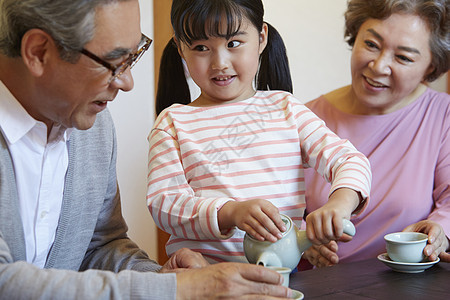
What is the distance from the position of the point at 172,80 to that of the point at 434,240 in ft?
2.82

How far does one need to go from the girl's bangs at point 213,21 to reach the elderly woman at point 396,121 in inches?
25.6

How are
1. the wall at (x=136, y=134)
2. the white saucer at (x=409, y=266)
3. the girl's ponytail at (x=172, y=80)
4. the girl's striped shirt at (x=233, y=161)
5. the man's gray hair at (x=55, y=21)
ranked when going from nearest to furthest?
the man's gray hair at (x=55, y=21), the white saucer at (x=409, y=266), the girl's striped shirt at (x=233, y=161), the girl's ponytail at (x=172, y=80), the wall at (x=136, y=134)

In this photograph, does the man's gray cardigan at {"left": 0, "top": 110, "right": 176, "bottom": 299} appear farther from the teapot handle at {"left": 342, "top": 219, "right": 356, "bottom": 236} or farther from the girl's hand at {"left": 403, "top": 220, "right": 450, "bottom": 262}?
the girl's hand at {"left": 403, "top": 220, "right": 450, "bottom": 262}

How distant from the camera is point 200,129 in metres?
1.44

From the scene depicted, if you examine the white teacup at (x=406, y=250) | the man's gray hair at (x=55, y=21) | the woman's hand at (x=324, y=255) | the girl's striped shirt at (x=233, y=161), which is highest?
the man's gray hair at (x=55, y=21)

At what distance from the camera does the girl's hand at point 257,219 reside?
112cm

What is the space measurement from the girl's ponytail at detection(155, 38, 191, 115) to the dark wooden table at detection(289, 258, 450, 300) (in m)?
0.70

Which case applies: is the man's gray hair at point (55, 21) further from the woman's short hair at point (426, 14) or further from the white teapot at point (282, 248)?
the woman's short hair at point (426, 14)

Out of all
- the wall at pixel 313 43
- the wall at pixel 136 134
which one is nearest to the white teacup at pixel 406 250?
the wall at pixel 136 134

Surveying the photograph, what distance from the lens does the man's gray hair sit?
1.08 m

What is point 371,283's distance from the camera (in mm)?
1175

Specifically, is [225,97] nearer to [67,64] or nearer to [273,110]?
[273,110]

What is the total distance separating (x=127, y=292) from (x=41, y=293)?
13cm

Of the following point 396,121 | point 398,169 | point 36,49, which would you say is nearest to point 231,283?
point 36,49
